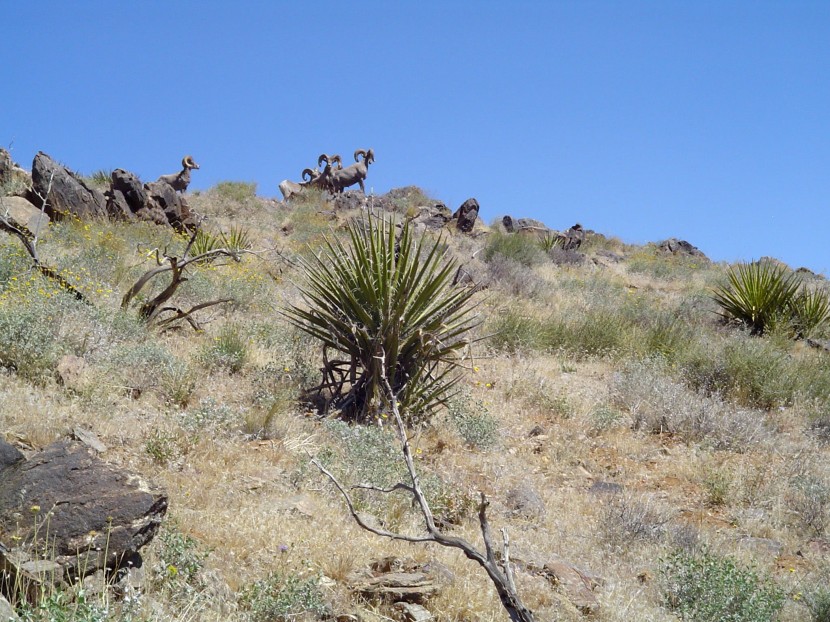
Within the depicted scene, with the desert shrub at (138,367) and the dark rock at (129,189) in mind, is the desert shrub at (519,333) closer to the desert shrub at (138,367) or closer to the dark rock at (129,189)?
the desert shrub at (138,367)

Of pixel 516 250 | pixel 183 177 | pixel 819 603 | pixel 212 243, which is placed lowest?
pixel 819 603

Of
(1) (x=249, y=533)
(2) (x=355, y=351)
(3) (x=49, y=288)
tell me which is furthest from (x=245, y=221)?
(1) (x=249, y=533)

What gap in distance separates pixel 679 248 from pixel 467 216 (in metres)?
9.59

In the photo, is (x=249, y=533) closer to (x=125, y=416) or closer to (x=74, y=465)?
(x=74, y=465)

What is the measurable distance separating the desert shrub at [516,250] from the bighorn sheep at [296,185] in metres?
9.70

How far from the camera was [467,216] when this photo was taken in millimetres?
22172

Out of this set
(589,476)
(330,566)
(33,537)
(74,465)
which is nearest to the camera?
(33,537)

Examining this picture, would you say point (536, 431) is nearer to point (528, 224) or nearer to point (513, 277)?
point (513, 277)

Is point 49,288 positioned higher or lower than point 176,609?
higher

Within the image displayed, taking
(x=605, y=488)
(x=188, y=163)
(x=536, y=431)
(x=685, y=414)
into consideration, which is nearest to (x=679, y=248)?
(x=188, y=163)

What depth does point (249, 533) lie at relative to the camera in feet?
12.4

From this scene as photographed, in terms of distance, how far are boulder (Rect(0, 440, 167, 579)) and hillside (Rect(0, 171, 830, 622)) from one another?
170 mm

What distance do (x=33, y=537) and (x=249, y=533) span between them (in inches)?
43.4

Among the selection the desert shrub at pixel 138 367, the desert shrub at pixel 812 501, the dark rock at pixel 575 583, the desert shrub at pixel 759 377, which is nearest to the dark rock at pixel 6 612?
the dark rock at pixel 575 583
